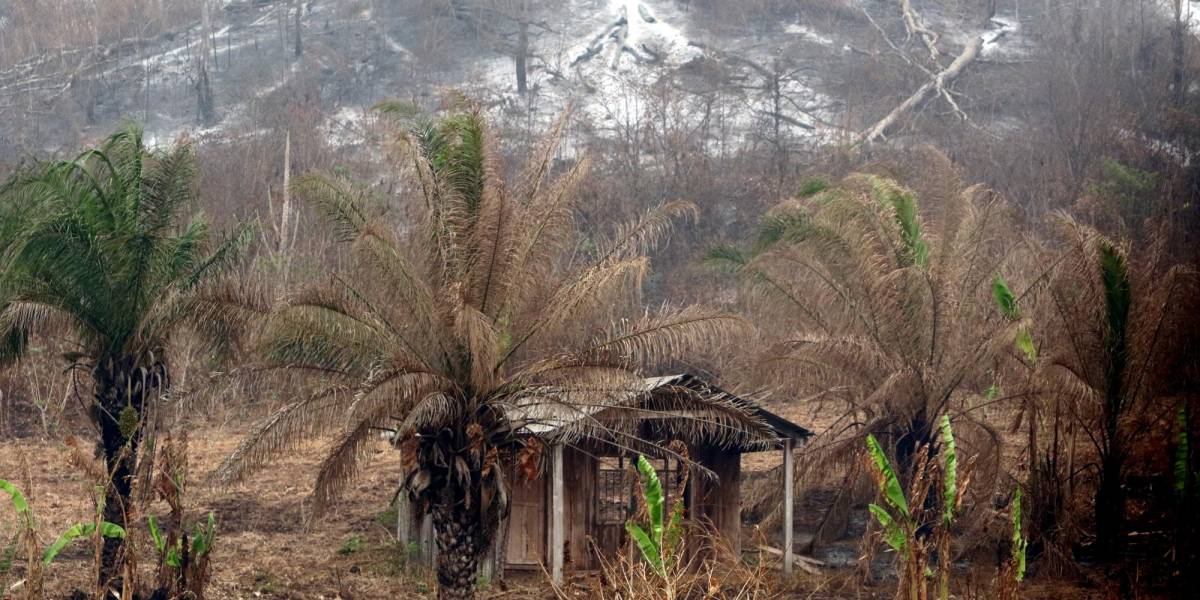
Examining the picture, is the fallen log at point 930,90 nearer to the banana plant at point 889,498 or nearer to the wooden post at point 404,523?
the wooden post at point 404,523

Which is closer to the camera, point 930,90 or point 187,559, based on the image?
point 187,559

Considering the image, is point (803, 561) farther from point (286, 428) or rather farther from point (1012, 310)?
point (286, 428)

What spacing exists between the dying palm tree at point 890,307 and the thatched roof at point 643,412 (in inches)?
98.7

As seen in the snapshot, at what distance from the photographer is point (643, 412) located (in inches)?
560

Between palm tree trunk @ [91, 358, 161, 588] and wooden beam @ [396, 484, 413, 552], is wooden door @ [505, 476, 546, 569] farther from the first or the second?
palm tree trunk @ [91, 358, 161, 588]

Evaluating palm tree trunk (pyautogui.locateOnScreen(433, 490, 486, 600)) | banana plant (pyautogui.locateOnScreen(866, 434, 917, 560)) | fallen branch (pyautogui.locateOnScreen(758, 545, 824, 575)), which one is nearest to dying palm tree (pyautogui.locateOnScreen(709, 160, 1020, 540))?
fallen branch (pyautogui.locateOnScreen(758, 545, 824, 575))

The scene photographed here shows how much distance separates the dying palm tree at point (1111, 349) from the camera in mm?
17391

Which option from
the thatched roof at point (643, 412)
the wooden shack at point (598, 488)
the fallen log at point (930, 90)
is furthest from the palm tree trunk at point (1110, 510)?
the fallen log at point (930, 90)

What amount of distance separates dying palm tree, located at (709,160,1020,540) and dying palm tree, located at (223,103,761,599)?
492cm

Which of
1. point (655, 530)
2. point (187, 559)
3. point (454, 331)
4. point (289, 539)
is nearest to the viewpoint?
point (655, 530)

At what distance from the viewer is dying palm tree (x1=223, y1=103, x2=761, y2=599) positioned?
13422 millimetres

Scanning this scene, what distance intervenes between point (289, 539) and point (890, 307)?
10745mm

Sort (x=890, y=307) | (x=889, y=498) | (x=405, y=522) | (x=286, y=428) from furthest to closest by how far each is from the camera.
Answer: (x=405, y=522) → (x=890, y=307) → (x=286, y=428) → (x=889, y=498)

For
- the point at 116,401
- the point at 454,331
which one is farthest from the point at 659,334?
the point at 116,401
